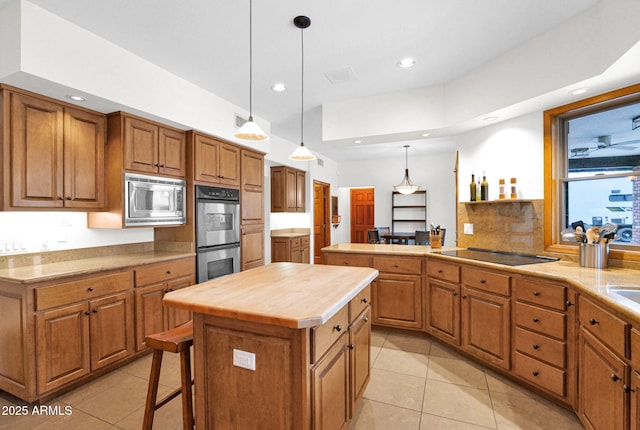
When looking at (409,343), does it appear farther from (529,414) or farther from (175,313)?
(175,313)

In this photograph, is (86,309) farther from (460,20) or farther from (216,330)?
(460,20)

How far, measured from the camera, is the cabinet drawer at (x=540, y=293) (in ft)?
7.00

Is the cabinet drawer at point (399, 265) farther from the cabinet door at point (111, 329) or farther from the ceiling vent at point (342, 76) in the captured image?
the cabinet door at point (111, 329)

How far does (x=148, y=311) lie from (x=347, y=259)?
2124 mm

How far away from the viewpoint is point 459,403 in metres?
2.26

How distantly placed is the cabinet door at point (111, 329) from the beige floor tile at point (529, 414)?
2972mm

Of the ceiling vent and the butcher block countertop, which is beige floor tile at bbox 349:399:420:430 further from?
the ceiling vent

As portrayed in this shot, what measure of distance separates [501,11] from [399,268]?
7.93ft

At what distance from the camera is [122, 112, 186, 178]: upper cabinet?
293 cm

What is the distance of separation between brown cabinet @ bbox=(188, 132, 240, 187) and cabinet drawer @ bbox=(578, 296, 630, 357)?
141 inches

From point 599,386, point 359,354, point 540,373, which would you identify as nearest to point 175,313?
point 359,354

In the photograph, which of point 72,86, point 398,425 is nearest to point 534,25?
point 398,425

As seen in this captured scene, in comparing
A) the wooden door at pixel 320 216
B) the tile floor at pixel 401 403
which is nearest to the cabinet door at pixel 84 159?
the tile floor at pixel 401 403

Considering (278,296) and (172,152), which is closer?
(278,296)
